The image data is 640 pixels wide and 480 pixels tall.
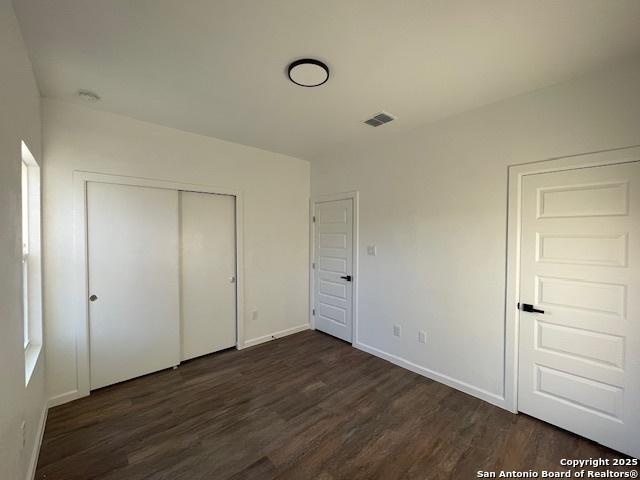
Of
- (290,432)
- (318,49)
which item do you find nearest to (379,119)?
(318,49)

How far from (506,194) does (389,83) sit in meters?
1.37

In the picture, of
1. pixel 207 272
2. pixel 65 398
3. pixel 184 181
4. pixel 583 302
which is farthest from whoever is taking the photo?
pixel 207 272

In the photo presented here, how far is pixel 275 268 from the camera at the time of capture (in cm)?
386

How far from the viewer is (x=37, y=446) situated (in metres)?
1.82

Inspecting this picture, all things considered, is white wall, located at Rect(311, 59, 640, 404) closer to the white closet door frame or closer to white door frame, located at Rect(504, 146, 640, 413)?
white door frame, located at Rect(504, 146, 640, 413)

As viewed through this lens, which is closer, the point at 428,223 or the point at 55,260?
the point at 55,260

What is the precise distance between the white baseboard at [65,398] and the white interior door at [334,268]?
2770mm

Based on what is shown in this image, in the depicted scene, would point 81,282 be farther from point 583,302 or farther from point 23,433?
point 583,302

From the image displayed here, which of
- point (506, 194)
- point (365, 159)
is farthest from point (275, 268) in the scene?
point (506, 194)

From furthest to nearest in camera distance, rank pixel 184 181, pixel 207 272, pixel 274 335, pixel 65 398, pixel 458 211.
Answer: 1. pixel 274 335
2. pixel 207 272
3. pixel 184 181
4. pixel 458 211
5. pixel 65 398

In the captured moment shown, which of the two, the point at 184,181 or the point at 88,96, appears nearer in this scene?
the point at 88,96

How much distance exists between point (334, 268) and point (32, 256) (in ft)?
10.1

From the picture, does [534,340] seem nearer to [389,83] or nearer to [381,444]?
[381,444]

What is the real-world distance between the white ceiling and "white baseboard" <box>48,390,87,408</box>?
259cm
